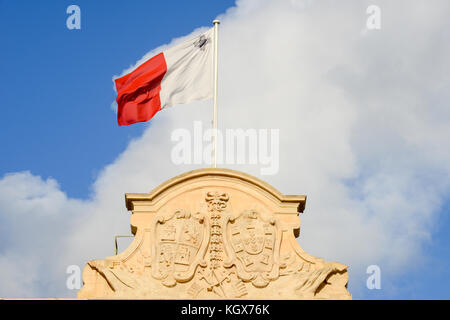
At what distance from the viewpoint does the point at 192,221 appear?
70.0 ft

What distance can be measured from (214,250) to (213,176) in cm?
178

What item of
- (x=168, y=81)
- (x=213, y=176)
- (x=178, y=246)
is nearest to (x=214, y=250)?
(x=178, y=246)

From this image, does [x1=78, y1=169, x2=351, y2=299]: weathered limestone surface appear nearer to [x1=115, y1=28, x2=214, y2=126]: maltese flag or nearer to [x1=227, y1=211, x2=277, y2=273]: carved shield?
[x1=227, y1=211, x2=277, y2=273]: carved shield

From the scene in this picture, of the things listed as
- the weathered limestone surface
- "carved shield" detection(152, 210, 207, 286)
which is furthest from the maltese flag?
"carved shield" detection(152, 210, 207, 286)

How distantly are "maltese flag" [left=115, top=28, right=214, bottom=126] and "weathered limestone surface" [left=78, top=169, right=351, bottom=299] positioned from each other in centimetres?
244

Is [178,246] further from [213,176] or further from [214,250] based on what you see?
[213,176]

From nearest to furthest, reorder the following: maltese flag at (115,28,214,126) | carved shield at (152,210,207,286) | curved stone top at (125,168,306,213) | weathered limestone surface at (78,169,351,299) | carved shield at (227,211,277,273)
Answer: weathered limestone surface at (78,169,351,299) → carved shield at (152,210,207,286) → carved shield at (227,211,277,273) → curved stone top at (125,168,306,213) → maltese flag at (115,28,214,126)

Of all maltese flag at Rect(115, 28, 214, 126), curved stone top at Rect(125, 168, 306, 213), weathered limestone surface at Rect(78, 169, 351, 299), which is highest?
maltese flag at Rect(115, 28, 214, 126)

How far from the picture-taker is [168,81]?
77.5 feet

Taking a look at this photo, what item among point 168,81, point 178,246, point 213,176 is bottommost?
point 178,246

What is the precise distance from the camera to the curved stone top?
21.6 m

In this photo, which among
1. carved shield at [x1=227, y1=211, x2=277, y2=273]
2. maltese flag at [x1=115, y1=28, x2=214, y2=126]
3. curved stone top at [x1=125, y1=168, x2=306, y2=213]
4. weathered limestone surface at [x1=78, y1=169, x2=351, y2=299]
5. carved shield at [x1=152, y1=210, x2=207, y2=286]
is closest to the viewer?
weathered limestone surface at [x1=78, y1=169, x2=351, y2=299]
